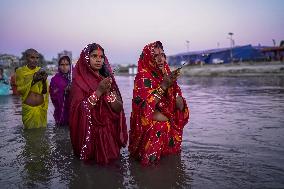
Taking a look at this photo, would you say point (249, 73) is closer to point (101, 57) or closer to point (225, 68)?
point (225, 68)

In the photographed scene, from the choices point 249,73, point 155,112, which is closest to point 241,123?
point 155,112

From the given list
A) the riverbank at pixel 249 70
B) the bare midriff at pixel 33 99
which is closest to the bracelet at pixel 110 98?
the bare midriff at pixel 33 99

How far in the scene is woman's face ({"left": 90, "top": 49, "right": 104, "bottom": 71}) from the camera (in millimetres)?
4367

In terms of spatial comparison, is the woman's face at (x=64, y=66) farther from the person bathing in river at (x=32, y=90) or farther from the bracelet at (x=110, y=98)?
the bracelet at (x=110, y=98)

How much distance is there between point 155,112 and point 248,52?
53.6 m

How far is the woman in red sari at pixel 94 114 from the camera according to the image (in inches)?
168

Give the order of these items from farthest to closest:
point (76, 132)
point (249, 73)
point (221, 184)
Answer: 1. point (249, 73)
2. point (76, 132)
3. point (221, 184)

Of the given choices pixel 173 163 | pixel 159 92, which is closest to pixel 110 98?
pixel 159 92

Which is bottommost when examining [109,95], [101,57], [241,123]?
[241,123]

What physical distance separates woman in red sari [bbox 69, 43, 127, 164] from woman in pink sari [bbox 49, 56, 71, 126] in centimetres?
320

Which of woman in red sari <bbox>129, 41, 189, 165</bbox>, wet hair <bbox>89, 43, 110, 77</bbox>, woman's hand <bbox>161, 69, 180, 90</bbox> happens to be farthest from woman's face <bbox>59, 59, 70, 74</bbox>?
woman's hand <bbox>161, 69, 180, 90</bbox>

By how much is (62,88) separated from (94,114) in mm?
3508

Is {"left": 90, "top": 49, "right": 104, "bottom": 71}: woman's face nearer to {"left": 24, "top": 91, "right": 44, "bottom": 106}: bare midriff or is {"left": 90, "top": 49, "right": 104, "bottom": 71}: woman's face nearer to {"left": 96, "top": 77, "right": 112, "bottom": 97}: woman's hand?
{"left": 96, "top": 77, "right": 112, "bottom": 97}: woman's hand

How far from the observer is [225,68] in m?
43.4
